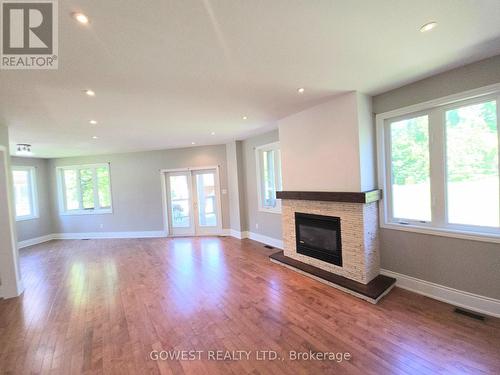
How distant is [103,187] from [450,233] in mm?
8286

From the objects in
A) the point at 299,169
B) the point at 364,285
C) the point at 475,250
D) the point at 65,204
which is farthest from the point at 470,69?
the point at 65,204

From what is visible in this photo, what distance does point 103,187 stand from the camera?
6938 millimetres

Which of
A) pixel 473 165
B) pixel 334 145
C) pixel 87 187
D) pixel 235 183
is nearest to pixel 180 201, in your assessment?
pixel 235 183

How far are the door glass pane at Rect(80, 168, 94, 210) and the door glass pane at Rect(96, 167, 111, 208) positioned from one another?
0.26 m

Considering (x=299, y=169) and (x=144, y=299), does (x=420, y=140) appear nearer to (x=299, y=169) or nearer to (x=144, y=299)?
(x=299, y=169)

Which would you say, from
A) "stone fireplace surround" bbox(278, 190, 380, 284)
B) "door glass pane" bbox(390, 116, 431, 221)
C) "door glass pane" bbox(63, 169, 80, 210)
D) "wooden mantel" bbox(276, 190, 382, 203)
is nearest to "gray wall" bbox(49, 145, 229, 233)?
"door glass pane" bbox(63, 169, 80, 210)

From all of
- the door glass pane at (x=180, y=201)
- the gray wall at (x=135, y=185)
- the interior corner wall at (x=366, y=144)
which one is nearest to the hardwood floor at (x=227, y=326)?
the interior corner wall at (x=366, y=144)

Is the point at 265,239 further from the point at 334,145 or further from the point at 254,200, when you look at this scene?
the point at 334,145

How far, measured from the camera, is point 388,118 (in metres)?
3.05

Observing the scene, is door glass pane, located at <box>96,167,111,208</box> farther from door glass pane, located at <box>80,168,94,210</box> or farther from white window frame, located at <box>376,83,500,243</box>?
white window frame, located at <box>376,83,500,243</box>

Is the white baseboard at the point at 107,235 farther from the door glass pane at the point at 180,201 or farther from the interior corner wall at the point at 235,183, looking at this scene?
the interior corner wall at the point at 235,183

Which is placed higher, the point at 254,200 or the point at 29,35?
the point at 29,35

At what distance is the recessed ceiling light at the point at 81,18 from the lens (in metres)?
1.33

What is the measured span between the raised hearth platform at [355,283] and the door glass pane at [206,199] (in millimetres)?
3372
